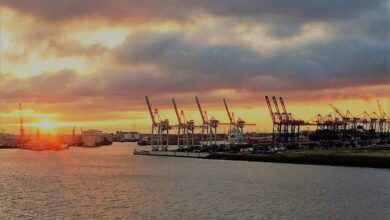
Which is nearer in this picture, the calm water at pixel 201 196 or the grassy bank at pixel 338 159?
the calm water at pixel 201 196

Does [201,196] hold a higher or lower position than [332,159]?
lower

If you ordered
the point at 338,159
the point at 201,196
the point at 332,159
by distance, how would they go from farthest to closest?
the point at 332,159
the point at 338,159
the point at 201,196

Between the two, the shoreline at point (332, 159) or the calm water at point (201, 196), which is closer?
the calm water at point (201, 196)

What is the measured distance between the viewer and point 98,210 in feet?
141

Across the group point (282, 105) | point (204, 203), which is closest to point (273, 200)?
point (204, 203)

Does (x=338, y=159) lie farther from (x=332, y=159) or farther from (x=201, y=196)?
(x=201, y=196)

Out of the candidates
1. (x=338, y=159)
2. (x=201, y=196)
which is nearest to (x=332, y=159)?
(x=338, y=159)

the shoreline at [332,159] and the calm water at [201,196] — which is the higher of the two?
the shoreline at [332,159]

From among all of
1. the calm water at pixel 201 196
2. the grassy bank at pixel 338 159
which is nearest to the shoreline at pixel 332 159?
the grassy bank at pixel 338 159

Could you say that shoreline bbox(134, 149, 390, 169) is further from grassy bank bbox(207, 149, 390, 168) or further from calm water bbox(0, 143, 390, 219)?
calm water bbox(0, 143, 390, 219)

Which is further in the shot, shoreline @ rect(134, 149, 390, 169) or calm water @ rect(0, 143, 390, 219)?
shoreline @ rect(134, 149, 390, 169)

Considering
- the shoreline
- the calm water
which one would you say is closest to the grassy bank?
the shoreline

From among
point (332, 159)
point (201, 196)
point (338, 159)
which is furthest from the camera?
point (332, 159)

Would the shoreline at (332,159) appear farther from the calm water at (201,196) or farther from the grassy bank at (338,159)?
the calm water at (201,196)
